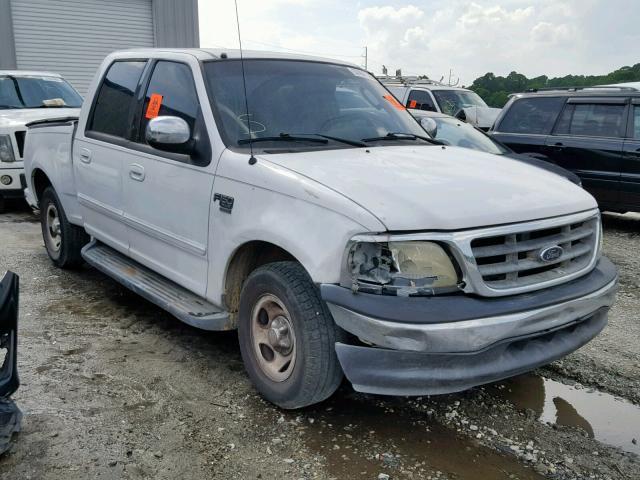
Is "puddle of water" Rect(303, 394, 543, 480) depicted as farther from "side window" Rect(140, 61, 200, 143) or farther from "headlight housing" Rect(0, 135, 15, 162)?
"headlight housing" Rect(0, 135, 15, 162)

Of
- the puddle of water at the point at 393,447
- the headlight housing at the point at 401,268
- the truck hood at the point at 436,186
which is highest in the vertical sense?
the truck hood at the point at 436,186

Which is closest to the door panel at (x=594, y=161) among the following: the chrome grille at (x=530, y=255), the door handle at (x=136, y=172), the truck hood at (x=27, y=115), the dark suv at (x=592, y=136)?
the dark suv at (x=592, y=136)

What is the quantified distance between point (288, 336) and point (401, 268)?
0.76m

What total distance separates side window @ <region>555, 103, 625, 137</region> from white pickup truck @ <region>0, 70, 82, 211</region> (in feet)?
22.8

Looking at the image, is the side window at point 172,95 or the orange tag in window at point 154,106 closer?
the side window at point 172,95

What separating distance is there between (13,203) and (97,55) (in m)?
9.61

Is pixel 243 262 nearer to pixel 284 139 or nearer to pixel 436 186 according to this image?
pixel 284 139

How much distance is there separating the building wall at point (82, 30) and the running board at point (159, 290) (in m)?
13.8

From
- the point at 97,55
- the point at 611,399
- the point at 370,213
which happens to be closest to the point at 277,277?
the point at 370,213

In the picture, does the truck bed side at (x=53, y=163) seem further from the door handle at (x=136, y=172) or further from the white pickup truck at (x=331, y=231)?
the door handle at (x=136, y=172)

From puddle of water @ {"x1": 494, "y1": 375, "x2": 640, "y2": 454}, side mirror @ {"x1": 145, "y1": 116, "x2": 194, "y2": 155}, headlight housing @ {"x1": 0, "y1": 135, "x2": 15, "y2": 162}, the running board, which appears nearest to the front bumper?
puddle of water @ {"x1": 494, "y1": 375, "x2": 640, "y2": 454}

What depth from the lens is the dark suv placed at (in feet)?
26.2

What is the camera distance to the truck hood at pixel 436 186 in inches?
107

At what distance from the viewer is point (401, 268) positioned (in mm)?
2715
